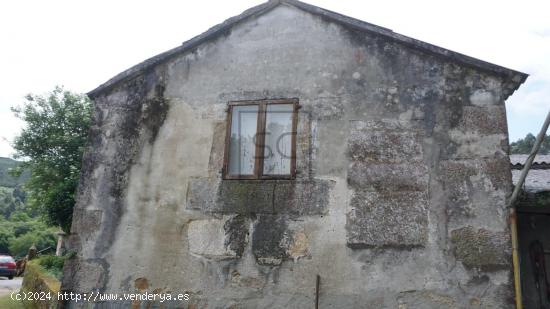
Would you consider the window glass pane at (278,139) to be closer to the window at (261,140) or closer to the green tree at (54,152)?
the window at (261,140)

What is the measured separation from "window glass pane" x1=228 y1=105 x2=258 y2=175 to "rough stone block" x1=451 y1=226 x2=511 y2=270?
7.97ft

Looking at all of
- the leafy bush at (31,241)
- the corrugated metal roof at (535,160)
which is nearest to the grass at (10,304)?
the corrugated metal roof at (535,160)

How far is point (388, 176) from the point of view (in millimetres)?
4516

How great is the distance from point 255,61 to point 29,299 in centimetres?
848

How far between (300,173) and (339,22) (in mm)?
2002

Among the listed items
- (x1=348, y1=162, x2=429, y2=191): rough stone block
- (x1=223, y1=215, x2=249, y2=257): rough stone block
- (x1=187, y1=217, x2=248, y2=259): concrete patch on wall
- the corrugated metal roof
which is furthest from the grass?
the corrugated metal roof

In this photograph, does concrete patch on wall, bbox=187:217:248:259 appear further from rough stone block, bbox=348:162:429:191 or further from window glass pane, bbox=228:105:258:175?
rough stone block, bbox=348:162:429:191

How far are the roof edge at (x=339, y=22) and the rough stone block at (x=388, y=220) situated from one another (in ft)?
5.25

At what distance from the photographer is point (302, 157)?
189 inches

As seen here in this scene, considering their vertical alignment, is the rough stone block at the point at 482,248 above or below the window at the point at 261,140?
below

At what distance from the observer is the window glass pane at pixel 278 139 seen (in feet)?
16.0

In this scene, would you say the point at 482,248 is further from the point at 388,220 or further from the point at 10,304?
the point at 10,304

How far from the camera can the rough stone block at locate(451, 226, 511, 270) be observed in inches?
158

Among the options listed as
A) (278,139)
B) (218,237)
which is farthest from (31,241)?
(278,139)
